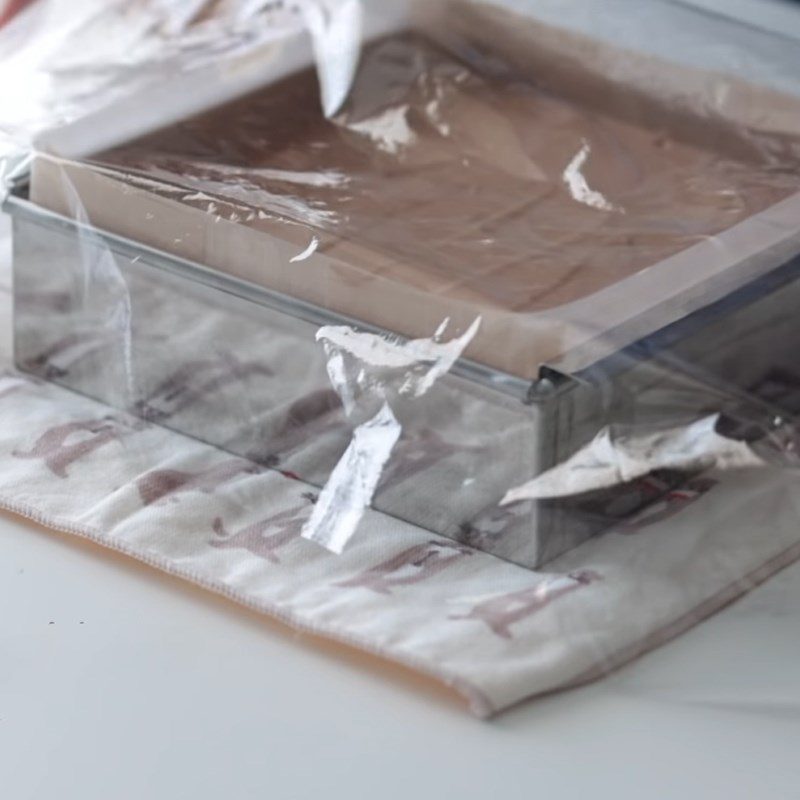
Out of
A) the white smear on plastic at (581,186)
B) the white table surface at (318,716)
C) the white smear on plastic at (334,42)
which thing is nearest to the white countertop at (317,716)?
the white table surface at (318,716)

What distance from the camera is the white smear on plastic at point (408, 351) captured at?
0.73m

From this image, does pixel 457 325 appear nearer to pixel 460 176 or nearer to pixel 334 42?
pixel 460 176

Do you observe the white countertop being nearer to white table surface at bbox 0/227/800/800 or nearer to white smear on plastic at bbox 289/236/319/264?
white table surface at bbox 0/227/800/800

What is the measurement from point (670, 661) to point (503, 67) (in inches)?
17.0

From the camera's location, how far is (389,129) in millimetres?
966

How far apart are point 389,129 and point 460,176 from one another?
2.9 inches

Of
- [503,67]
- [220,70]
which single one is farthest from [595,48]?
[220,70]

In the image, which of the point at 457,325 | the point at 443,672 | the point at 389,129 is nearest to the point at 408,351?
the point at 457,325

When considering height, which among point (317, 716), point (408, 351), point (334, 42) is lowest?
point (317, 716)

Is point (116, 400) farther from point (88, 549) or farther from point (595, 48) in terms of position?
point (595, 48)

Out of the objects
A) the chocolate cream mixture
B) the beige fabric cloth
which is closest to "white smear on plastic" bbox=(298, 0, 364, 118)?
the chocolate cream mixture

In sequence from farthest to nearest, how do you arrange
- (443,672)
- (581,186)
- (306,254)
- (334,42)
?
1. (334,42)
2. (581,186)
3. (306,254)
4. (443,672)

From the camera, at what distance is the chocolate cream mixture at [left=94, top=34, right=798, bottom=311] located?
79cm

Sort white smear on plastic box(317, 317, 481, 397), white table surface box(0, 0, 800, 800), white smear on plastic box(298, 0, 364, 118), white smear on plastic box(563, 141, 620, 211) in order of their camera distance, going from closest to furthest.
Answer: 1. white table surface box(0, 0, 800, 800)
2. white smear on plastic box(317, 317, 481, 397)
3. white smear on plastic box(563, 141, 620, 211)
4. white smear on plastic box(298, 0, 364, 118)
